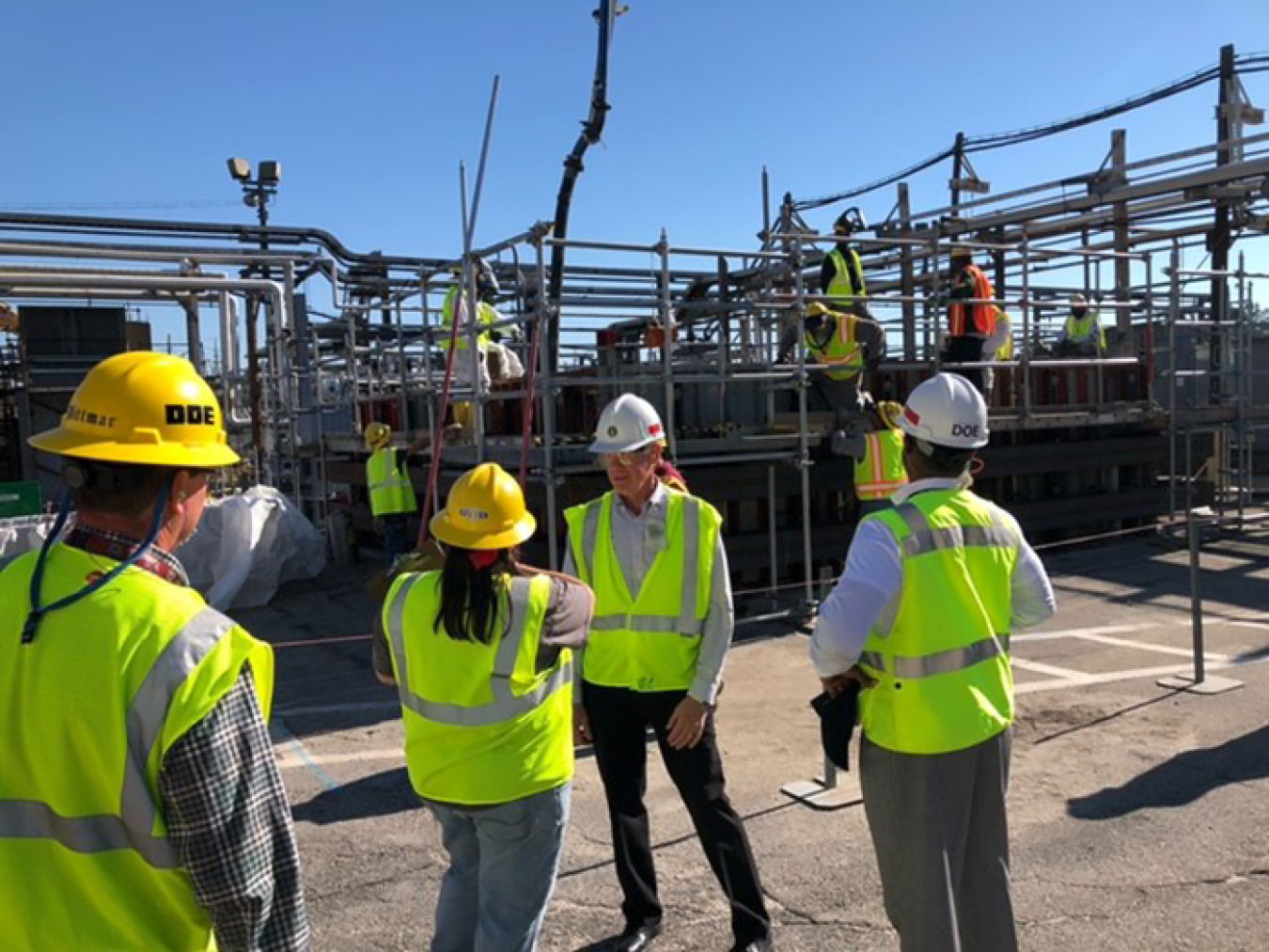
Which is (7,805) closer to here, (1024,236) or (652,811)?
(652,811)

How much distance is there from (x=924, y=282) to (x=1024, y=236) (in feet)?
18.2

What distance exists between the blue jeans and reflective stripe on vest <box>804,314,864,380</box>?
6.84 m

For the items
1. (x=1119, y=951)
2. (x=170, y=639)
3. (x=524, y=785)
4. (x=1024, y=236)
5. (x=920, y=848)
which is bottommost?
(x=1119, y=951)

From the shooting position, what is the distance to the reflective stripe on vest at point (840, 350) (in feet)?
30.2

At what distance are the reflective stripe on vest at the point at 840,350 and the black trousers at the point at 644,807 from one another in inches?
237

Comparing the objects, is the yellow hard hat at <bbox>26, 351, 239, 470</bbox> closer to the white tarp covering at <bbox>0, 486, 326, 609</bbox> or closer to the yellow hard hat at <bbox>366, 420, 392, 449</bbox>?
the white tarp covering at <bbox>0, 486, 326, 609</bbox>

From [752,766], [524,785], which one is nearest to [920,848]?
[524,785]

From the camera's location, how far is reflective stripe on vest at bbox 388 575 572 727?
2840mm

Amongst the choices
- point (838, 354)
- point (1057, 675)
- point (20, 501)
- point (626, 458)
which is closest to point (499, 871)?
point (626, 458)

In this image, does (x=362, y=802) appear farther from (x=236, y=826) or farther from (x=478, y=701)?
(x=236, y=826)

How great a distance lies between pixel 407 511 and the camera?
414 inches

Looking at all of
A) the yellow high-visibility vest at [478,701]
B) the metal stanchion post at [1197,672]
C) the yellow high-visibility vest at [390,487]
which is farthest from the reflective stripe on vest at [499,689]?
the yellow high-visibility vest at [390,487]

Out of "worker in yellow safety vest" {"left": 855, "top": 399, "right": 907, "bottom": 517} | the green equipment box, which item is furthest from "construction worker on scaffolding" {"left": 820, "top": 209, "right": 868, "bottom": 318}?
the green equipment box

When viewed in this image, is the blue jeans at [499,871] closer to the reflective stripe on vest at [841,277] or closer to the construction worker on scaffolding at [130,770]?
the construction worker on scaffolding at [130,770]
